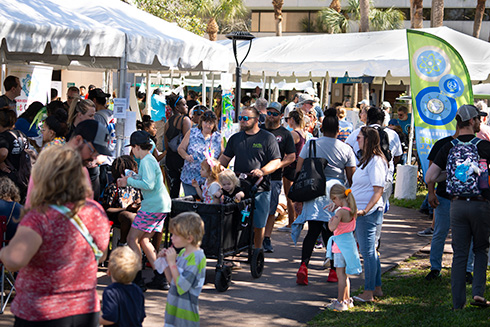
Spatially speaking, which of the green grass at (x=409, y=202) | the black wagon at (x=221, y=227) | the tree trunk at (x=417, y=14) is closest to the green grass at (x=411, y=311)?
the black wagon at (x=221, y=227)

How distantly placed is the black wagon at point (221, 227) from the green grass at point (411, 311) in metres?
1.25

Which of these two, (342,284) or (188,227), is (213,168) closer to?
(342,284)

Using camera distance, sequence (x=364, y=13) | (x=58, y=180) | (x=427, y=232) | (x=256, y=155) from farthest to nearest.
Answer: (x=364, y=13) → (x=427, y=232) → (x=256, y=155) → (x=58, y=180)

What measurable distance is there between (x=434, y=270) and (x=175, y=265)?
4664mm

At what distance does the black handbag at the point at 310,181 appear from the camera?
24.7 ft

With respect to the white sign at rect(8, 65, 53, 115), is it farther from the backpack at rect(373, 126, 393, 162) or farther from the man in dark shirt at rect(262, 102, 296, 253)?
the backpack at rect(373, 126, 393, 162)

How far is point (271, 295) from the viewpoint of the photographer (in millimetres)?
7199

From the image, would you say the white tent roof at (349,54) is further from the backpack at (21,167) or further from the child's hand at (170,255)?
the child's hand at (170,255)

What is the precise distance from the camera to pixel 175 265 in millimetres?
4445

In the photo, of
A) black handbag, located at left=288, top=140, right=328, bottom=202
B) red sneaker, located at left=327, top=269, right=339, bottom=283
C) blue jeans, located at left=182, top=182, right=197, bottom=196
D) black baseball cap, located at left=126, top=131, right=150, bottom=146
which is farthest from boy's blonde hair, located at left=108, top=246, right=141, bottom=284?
blue jeans, located at left=182, top=182, right=197, bottom=196

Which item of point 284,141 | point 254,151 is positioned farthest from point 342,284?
point 284,141

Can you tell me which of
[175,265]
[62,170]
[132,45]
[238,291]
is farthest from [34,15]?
[62,170]

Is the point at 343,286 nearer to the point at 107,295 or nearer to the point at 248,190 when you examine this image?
the point at 248,190

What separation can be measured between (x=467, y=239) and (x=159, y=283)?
327 centimetres
